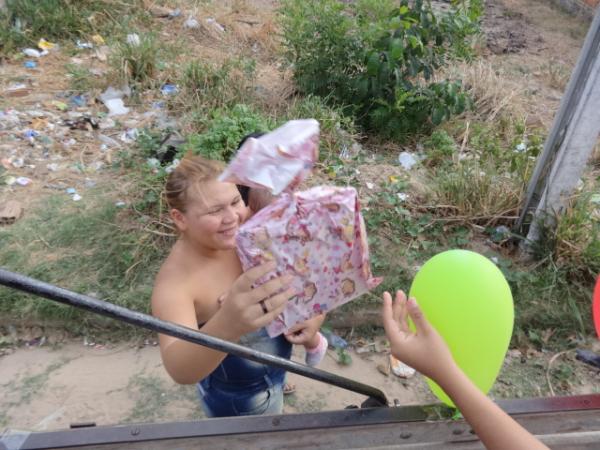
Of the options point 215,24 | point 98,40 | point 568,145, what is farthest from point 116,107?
point 568,145

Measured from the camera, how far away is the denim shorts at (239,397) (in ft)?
5.19

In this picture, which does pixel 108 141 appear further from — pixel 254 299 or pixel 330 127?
pixel 254 299

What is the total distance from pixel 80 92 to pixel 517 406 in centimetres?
455

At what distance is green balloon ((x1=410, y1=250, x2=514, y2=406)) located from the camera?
1.21 meters

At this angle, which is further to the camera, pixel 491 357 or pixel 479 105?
pixel 479 105

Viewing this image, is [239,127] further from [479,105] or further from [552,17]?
[552,17]

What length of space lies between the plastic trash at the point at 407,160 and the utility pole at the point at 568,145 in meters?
1.01

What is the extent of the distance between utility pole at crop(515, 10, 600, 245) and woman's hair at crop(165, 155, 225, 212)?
7.68ft

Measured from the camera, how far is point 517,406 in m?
1.39

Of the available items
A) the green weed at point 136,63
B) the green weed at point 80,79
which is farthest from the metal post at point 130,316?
the green weed at point 80,79

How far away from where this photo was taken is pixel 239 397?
158 centimetres

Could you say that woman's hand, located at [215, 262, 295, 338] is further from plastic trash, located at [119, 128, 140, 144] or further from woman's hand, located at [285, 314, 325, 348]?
plastic trash, located at [119, 128, 140, 144]

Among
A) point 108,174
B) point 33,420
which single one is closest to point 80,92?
point 108,174

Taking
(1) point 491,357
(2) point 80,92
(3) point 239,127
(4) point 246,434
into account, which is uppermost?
(1) point 491,357
